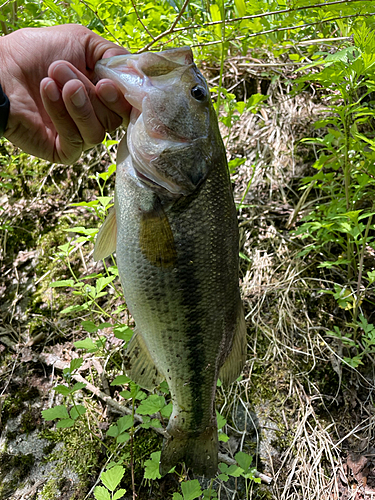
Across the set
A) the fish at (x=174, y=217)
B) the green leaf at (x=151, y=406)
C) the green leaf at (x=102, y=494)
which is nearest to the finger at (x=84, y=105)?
the fish at (x=174, y=217)

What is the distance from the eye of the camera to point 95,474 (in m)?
2.49

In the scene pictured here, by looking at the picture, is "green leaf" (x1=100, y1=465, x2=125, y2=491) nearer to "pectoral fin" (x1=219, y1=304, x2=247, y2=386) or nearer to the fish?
the fish

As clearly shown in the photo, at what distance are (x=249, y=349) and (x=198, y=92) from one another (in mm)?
2127

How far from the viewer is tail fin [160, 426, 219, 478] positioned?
176cm

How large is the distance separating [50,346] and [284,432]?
6.57 ft

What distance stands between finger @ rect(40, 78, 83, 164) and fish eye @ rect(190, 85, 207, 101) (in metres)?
0.56

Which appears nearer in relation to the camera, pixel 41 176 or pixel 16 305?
pixel 16 305

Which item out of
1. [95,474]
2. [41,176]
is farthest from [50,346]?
[41,176]

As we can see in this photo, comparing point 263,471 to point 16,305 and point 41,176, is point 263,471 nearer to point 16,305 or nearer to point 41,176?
point 16,305

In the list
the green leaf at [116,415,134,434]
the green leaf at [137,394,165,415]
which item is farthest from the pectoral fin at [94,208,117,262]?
Result: the green leaf at [116,415,134,434]

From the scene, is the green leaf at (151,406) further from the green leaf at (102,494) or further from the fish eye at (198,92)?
the fish eye at (198,92)

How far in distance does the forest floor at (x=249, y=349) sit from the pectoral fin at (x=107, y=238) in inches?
58.8

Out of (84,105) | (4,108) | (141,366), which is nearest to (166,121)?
(84,105)

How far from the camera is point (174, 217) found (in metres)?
1.49
